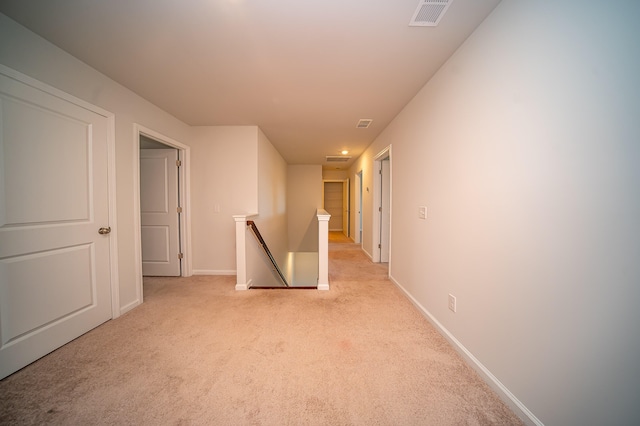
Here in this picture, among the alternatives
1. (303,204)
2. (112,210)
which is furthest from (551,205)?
(303,204)

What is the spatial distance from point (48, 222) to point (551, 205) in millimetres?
3376

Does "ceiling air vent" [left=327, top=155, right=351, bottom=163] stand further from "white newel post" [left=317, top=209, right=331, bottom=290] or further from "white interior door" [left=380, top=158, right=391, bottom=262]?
"white newel post" [left=317, top=209, right=331, bottom=290]

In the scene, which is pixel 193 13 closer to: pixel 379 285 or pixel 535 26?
pixel 535 26

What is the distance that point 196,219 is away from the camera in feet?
12.4

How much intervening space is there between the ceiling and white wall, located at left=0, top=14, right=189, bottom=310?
0.09m

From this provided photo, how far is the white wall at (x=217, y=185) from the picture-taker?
3771 mm

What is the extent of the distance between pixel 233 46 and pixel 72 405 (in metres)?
2.64

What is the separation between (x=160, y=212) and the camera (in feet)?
11.8

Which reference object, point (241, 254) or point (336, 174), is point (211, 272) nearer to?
point (241, 254)

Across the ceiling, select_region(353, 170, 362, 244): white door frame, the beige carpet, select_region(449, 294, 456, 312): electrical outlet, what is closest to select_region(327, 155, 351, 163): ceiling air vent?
select_region(353, 170, 362, 244): white door frame

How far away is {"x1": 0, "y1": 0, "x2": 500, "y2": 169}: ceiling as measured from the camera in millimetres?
1492

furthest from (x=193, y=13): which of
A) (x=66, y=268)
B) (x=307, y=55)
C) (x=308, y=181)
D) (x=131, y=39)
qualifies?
(x=308, y=181)

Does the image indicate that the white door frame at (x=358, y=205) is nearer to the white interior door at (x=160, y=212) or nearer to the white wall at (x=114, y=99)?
the white interior door at (x=160, y=212)

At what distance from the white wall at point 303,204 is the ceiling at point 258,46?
454 cm
